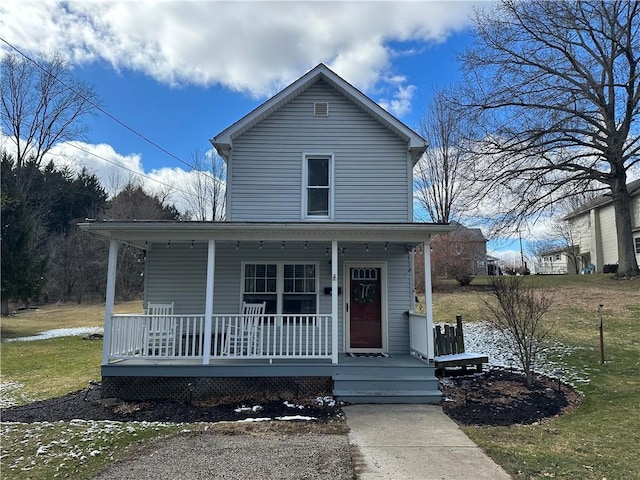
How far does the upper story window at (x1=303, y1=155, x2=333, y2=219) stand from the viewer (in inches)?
400

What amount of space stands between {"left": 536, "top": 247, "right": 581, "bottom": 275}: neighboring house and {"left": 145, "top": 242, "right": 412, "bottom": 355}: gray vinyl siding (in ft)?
128

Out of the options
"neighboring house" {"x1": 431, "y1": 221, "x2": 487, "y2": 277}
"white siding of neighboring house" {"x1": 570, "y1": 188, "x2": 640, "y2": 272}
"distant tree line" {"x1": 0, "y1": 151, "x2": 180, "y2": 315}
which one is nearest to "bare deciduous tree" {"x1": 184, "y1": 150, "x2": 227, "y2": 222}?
"distant tree line" {"x1": 0, "y1": 151, "x2": 180, "y2": 315}

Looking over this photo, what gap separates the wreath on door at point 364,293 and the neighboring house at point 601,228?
2535 centimetres

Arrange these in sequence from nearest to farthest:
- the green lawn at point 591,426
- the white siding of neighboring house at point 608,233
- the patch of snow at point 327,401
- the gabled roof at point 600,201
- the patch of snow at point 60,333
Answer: the green lawn at point 591,426, the patch of snow at point 327,401, the patch of snow at point 60,333, the gabled roof at point 600,201, the white siding of neighboring house at point 608,233

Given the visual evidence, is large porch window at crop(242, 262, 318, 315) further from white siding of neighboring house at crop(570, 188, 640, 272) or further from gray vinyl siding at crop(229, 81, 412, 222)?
Result: white siding of neighboring house at crop(570, 188, 640, 272)

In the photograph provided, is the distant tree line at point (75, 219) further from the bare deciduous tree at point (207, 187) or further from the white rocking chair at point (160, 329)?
the white rocking chair at point (160, 329)

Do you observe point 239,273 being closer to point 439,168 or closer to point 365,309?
point 365,309

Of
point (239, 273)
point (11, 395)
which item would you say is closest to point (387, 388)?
point (239, 273)

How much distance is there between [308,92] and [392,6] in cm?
288

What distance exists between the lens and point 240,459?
15.9 feet

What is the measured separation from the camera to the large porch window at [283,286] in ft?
31.9

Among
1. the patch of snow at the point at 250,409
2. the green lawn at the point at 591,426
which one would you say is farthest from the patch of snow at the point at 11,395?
the green lawn at the point at 591,426

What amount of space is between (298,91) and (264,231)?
4.19 m

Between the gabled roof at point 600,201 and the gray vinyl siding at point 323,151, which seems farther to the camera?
the gabled roof at point 600,201
